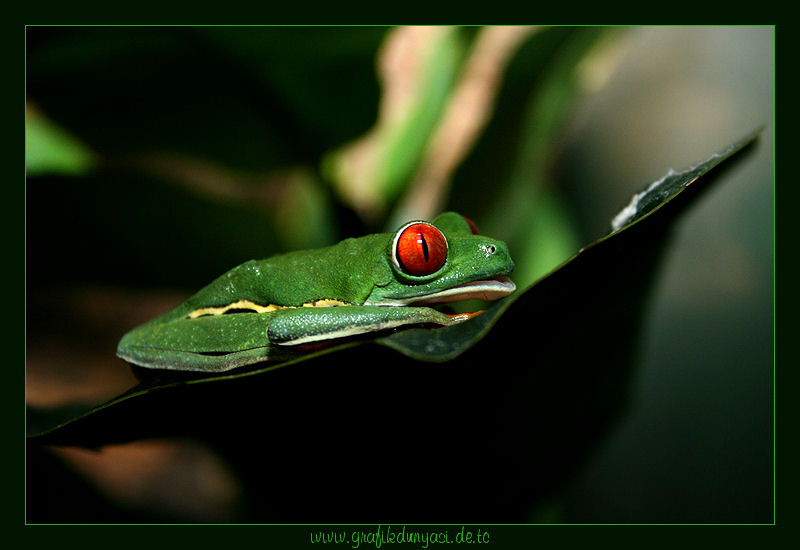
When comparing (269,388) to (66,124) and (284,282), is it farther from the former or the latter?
(66,124)

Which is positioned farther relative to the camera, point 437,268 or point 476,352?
point 437,268

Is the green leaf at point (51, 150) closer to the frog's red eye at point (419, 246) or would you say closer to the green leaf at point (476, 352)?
the green leaf at point (476, 352)

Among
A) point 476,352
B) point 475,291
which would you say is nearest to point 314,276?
point 475,291

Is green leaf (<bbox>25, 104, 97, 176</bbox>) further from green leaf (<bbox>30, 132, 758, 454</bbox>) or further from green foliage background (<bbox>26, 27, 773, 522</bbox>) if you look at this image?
A: green leaf (<bbox>30, 132, 758, 454</bbox>)

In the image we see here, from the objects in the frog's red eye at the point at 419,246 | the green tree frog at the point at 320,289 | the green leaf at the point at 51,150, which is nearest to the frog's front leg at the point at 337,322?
the green tree frog at the point at 320,289

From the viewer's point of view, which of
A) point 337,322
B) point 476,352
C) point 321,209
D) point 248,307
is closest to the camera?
point 476,352

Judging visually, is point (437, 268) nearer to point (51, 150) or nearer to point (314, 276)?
point (314, 276)

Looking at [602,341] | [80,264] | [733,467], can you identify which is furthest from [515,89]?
[733,467]
